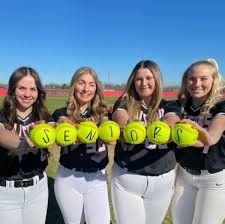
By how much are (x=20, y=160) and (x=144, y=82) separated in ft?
5.04

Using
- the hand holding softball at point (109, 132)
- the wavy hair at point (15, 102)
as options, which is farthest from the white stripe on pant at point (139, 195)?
the wavy hair at point (15, 102)

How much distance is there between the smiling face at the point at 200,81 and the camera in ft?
13.2

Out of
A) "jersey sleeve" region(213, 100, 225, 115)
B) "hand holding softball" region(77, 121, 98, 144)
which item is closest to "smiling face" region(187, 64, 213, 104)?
"jersey sleeve" region(213, 100, 225, 115)

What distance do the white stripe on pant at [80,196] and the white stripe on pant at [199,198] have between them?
0.87 metres

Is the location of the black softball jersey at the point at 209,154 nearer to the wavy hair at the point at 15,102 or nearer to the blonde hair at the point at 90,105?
the blonde hair at the point at 90,105

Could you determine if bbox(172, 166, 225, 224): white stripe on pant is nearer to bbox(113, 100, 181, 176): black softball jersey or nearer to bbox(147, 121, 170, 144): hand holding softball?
bbox(113, 100, 181, 176): black softball jersey

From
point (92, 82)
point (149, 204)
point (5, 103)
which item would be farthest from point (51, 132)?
point (149, 204)

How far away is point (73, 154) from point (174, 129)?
1.26 m

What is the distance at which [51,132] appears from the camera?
139 inches

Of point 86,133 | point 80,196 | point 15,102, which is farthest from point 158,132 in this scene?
point 15,102

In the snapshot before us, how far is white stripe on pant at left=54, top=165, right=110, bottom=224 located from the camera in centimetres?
415

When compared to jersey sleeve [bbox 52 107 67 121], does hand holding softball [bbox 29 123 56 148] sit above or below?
below

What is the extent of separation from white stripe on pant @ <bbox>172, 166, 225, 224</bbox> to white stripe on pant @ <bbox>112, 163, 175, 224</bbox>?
0.22m

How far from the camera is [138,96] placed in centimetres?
417
